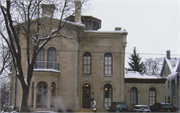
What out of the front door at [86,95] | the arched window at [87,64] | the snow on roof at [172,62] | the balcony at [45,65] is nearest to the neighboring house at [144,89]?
the front door at [86,95]

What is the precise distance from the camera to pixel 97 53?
2983 cm

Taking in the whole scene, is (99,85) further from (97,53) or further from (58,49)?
(58,49)

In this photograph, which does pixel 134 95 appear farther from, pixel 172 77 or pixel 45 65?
pixel 45 65

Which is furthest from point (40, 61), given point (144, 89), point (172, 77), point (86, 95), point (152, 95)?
point (172, 77)

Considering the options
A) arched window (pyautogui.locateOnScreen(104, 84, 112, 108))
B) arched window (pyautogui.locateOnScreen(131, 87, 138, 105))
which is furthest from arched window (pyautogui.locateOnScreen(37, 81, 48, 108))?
arched window (pyautogui.locateOnScreen(131, 87, 138, 105))

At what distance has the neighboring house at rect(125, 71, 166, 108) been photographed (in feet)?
102

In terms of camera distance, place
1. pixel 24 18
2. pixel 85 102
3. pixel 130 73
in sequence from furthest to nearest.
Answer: pixel 130 73 → pixel 85 102 → pixel 24 18

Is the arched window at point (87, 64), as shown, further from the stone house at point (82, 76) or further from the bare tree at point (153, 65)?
the bare tree at point (153, 65)

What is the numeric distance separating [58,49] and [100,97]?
289 inches

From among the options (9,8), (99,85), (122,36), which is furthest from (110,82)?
(9,8)

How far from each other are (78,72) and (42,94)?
455cm

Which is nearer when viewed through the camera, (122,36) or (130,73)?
(122,36)

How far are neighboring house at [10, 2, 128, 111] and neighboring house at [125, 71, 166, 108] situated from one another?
2.34m

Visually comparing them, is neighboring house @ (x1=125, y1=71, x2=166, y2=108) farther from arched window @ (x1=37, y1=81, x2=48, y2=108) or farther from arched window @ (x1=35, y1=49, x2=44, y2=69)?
arched window @ (x1=35, y1=49, x2=44, y2=69)
